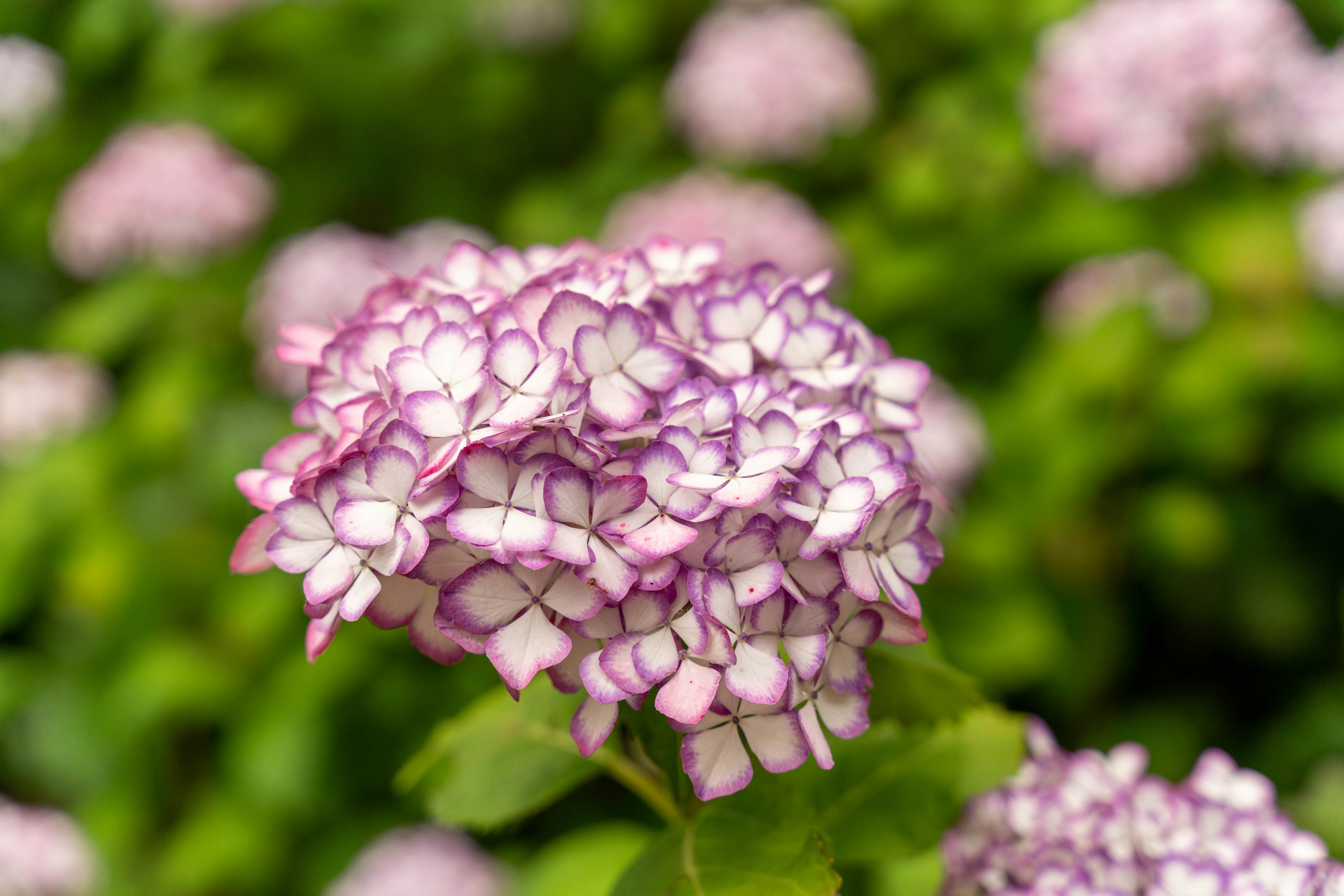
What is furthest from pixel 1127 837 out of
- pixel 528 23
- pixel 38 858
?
pixel 528 23

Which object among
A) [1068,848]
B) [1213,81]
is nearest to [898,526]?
[1068,848]

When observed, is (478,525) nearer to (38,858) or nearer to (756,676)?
(756,676)

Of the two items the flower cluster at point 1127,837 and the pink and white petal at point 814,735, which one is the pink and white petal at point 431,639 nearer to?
the pink and white petal at point 814,735

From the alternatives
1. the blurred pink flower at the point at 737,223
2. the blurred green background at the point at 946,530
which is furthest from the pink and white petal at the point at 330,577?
the blurred pink flower at the point at 737,223

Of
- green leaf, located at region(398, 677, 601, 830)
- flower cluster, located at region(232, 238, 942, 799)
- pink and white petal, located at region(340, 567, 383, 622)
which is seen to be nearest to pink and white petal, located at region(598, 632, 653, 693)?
flower cluster, located at region(232, 238, 942, 799)

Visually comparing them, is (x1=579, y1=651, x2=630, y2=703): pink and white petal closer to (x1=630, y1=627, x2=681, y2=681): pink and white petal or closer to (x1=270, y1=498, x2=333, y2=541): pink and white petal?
(x1=630, y1=627, x2=681, y2=681): pink and white petal
